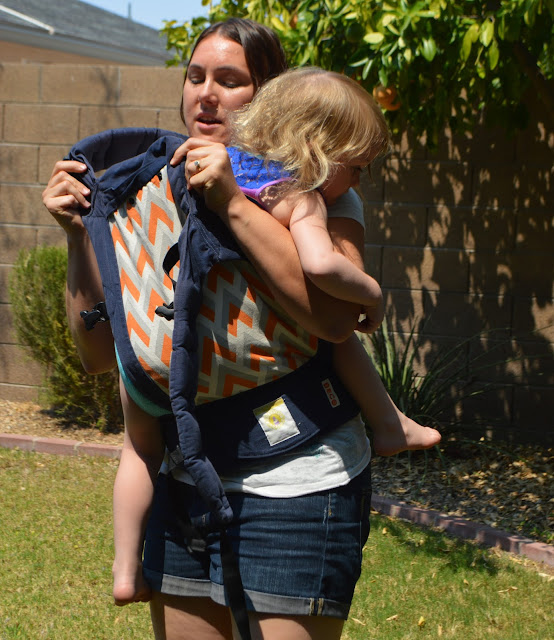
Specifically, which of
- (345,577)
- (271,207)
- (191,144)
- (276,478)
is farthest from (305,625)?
(191,144)

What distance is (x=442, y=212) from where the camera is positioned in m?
6.36

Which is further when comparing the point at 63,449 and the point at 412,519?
the point at 63,449

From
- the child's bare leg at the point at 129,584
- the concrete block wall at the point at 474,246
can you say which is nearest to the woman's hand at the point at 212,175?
the child's bare leg at the point at 129,584

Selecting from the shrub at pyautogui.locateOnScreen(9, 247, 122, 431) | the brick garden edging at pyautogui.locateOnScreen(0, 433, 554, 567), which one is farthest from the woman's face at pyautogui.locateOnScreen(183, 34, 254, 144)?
the shrub at pyautogui.locateOnScreen(9, 247, 122, 431)

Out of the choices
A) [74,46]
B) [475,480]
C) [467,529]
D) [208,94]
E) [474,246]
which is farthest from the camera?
[74,46]

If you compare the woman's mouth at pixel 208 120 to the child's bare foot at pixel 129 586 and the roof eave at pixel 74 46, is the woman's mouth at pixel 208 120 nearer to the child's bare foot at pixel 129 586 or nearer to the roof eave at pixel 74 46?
the child's bare foot at pixel 129 586

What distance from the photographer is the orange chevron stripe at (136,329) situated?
163cm

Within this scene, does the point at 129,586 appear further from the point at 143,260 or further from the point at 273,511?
the point at 143,260

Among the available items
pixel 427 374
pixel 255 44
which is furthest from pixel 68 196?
pixel 427 374

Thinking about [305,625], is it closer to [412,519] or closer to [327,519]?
[327,519]

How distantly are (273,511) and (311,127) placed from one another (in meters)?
0.74

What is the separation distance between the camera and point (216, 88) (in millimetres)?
1922

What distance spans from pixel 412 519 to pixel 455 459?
41.6 inches

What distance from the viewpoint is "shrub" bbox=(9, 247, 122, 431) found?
6535 mm
